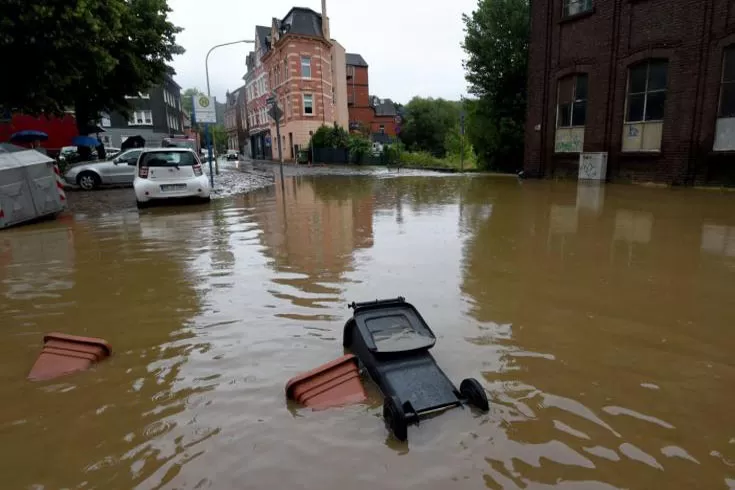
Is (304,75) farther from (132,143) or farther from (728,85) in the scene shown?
(728,85)

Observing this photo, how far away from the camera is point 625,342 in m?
3.88

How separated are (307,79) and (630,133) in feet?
114

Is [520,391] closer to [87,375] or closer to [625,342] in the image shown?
[625,342]

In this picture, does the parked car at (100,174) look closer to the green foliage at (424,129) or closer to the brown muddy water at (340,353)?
the brown muddy water at (340,353)

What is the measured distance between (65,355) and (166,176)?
33.9ft

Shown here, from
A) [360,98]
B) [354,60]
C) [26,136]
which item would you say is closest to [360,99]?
[360,98]

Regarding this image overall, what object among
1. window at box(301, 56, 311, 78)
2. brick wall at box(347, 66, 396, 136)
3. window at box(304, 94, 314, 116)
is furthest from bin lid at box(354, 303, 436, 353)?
brick wall at box(347, 66, 396, 136)

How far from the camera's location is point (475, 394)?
2.96 metres

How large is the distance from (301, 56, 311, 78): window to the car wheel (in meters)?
30.0

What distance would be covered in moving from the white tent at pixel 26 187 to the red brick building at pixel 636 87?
58.5 feet

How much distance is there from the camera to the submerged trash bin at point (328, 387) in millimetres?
3068

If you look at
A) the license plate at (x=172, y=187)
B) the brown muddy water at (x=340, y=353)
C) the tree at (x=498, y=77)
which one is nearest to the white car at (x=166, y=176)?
the license plate at (x=172, y=187)

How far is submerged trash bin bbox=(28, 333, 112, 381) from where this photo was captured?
11.6 feet

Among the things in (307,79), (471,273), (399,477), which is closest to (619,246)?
(471,273)
